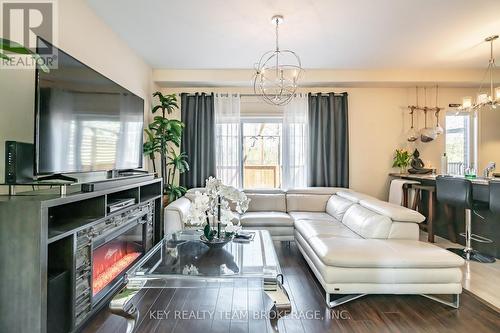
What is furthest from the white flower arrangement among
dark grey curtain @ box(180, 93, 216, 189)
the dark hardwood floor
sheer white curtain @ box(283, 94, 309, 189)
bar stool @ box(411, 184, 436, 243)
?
bar stool @ box(411, 184, 436, 243)

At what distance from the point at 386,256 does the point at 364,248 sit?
0.18 m

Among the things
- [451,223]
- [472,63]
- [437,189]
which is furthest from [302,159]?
[472,63]

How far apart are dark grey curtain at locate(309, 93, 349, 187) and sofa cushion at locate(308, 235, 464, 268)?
2.27 meters

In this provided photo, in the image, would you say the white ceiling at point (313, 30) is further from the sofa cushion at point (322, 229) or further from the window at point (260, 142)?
the sofa cushion at point (322, 229)

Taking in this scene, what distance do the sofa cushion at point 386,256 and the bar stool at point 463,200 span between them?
1.26 meters

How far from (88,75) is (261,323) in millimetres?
A: 2331

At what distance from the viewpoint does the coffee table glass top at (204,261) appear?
179 cm

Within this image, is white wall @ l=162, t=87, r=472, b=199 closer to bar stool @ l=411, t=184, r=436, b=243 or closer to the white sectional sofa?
bar stool @ l=411, t=184, r=436, b=243

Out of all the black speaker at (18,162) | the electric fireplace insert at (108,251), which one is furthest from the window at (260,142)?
the black speaker at (18,162)

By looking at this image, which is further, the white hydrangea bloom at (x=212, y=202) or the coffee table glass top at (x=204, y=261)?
the white hydrangea bloom at (x=212, y=202)

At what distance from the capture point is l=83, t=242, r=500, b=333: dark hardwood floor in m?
1.95

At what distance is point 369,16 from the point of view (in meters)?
2.77

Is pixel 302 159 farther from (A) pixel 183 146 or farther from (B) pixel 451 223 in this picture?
(B) pixel 451 223

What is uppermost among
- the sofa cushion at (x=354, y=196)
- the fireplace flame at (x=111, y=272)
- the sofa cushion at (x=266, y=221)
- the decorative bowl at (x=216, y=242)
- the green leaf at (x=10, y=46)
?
the green leaf at (x=10, y=46)
